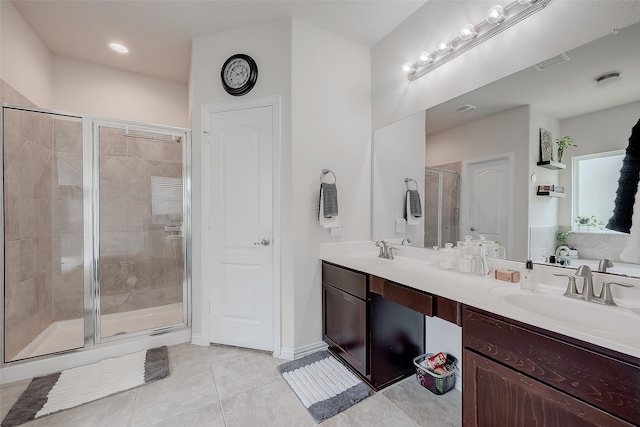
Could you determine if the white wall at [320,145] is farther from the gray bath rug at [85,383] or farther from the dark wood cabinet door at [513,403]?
the dark wood cabinet door at [513,403]

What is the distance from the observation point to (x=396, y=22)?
2.16 metres

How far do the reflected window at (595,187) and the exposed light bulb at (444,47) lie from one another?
3.37 ft

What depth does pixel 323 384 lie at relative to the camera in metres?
1.81

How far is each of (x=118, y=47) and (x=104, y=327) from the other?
2617 mm

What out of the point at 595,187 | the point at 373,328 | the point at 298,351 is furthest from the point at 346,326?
the point at 595,187

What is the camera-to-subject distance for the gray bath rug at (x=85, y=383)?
1.59m

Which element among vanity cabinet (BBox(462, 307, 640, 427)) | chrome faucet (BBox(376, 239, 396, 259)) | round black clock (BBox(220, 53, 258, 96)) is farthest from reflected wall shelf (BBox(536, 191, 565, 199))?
round black clock (BBox(220, 53, 258, 96))

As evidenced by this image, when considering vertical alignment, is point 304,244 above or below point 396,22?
below

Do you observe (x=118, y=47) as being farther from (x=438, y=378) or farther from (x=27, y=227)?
(x=438, y=378)

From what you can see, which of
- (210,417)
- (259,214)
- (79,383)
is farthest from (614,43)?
(79,383)

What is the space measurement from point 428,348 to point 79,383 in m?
2.54

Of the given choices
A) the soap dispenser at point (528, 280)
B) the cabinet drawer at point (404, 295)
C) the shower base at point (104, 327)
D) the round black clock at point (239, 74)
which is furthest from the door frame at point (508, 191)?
the shower base at point (104, 327)

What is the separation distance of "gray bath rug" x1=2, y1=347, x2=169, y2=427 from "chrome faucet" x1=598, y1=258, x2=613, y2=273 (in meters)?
2.69

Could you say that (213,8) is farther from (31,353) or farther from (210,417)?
(31,353)
